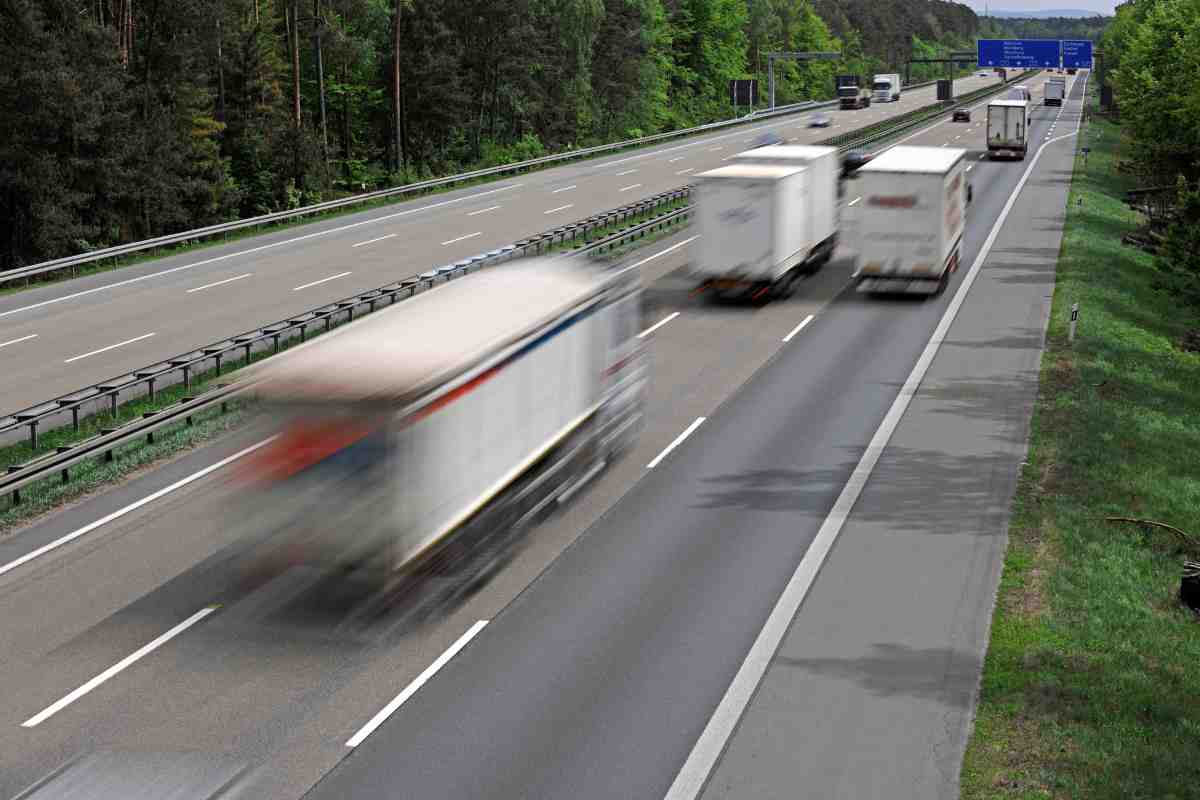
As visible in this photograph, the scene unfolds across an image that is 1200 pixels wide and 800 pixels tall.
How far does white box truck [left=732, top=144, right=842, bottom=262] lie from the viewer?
1458 inches

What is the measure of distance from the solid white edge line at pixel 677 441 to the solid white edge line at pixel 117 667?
876 cm

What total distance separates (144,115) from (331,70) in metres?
27.6

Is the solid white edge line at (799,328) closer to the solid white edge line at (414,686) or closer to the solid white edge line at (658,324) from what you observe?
the solid white edge line at (658,324)

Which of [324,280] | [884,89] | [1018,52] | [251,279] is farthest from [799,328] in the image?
[884,89]

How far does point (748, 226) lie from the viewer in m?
34.7

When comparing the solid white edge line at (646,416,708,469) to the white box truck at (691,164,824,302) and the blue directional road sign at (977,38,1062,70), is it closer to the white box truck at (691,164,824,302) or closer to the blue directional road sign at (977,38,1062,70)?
the white box truck at (691,164,824,302)

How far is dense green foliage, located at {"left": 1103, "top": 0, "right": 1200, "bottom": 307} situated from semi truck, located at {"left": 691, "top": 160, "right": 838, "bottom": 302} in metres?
12.7

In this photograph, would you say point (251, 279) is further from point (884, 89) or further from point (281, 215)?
point (884, 89)

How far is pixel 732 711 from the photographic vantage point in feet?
47.3

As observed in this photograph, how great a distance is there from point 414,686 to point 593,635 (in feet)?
8.15

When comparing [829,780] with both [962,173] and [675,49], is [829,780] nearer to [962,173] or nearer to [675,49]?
[962,173]


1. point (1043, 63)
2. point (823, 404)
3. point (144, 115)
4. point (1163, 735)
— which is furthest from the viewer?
point (1043, 63)

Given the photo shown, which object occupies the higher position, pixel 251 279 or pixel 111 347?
pixel 251 279

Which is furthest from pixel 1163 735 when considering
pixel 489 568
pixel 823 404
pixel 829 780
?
pixel 823 404
